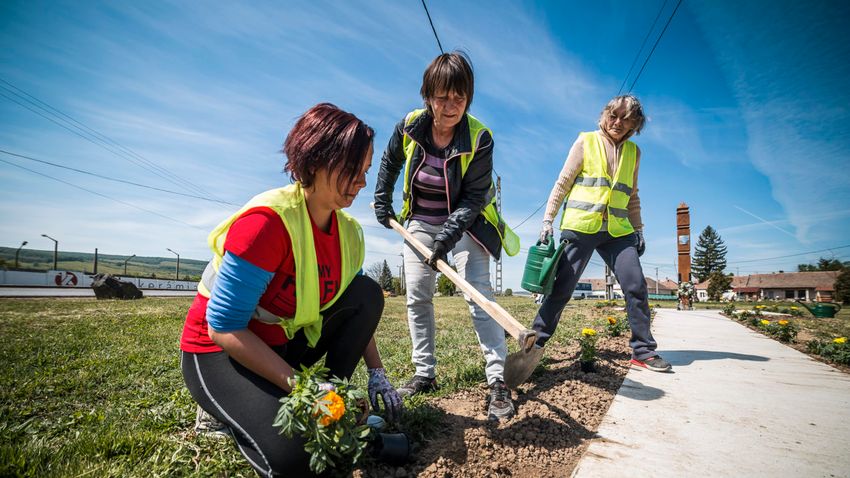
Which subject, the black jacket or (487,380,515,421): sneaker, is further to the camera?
the black jacket

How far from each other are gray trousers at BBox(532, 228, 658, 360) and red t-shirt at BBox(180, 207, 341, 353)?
7.20ft

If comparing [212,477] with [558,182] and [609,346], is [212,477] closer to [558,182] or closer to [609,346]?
[558,182]

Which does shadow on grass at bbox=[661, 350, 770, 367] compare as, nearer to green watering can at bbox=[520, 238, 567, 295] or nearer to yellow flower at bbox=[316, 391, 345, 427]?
green watering can at bbox=[520, 238, 567, 295]

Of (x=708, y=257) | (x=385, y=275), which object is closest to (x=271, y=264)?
(x=385, y=275)

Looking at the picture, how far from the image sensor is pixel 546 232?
3402 mm

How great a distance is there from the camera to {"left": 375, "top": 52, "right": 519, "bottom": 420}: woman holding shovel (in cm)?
250

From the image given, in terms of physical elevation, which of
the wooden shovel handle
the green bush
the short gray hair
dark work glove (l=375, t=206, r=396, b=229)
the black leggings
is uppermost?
the short gray hair

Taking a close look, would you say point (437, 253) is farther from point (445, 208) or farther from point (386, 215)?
point (386, 215)

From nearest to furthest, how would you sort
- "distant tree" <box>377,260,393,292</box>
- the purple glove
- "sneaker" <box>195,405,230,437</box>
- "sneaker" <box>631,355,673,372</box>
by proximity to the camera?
"sneaker" <box>195,405,230,437</box> → the purple glove → "sneaker" <box>631,355,673,372</box> → "distant tree" <box>377,260,393,292</box>

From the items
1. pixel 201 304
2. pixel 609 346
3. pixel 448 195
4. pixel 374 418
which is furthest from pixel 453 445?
pixel 609 346

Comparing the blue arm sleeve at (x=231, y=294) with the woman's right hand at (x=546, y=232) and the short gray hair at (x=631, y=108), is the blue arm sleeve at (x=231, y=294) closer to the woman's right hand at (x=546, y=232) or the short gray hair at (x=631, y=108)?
the woman's right hand at (x=546, y=232)

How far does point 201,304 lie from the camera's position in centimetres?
167

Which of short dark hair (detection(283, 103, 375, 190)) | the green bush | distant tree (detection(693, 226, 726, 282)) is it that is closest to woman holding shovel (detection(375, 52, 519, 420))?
short dark hair (detection(283, 103, 375, 190))

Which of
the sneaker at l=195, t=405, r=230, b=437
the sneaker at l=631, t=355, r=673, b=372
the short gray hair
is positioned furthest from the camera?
the short gray hair
